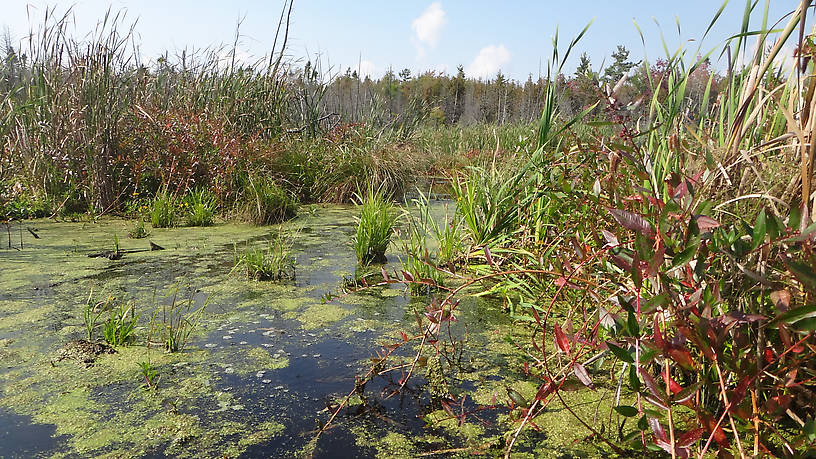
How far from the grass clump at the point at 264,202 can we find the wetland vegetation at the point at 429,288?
3 cm

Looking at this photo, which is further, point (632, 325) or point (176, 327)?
point (176, 327)

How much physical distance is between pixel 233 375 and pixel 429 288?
123cm

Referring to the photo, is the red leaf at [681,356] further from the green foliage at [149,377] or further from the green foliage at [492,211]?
the green foliage at [492,211]

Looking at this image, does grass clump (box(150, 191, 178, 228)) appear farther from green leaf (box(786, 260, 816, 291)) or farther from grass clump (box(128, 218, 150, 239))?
green leaf (box(786, 260, 816, 291))

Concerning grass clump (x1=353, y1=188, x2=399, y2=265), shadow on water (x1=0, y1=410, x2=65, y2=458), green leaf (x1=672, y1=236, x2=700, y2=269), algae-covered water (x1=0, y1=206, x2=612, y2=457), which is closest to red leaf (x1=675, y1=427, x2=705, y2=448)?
green leaf (x1=672, y1=236, x2=700, y2=269)

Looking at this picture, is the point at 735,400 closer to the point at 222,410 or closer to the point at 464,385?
A: the point at 464,385

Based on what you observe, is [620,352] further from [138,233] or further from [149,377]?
[138,233]

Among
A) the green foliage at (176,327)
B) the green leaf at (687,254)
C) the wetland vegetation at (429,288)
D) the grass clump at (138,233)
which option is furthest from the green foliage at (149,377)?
the grass clump at (138,233)

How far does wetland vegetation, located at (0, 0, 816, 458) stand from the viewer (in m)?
1.19

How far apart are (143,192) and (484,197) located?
3307 mm

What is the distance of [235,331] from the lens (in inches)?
92.4

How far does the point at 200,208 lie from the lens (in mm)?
4617

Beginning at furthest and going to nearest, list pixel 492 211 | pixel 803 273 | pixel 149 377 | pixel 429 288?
pixel 492 211 < pixel 429 288 < pixel 149 377 < pixel 803 273

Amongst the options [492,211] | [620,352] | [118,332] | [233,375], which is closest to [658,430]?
[620,352]
